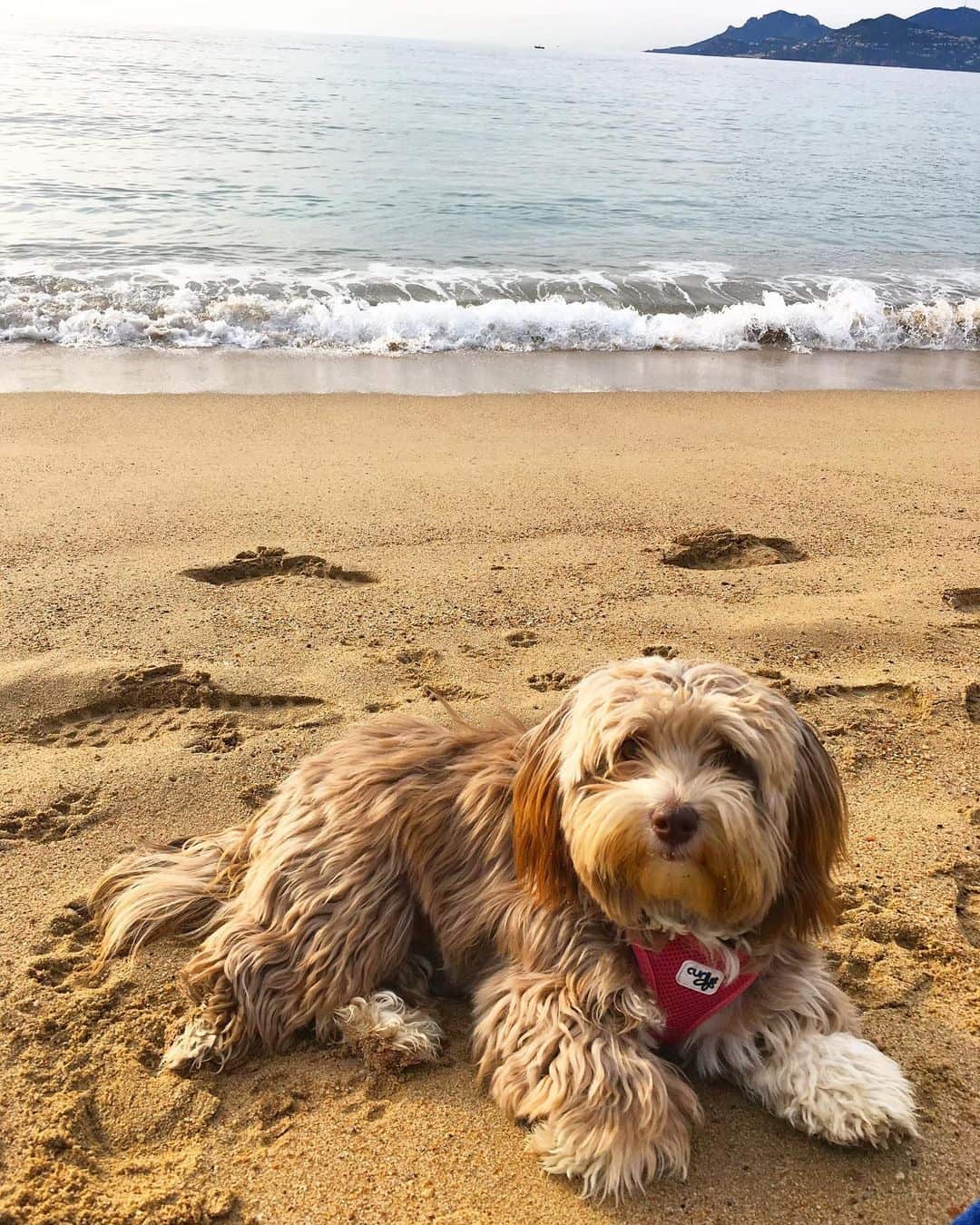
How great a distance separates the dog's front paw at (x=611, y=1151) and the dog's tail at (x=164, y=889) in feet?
4.29

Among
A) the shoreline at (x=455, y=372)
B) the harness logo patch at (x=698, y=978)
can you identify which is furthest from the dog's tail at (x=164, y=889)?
the shoreline at (x=455, y=372)

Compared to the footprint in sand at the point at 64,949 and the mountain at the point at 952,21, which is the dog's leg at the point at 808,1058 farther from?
the mountain at the point at 952,21

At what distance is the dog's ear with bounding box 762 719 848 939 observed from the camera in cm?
249

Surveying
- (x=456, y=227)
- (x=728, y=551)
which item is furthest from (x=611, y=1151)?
(x=456, y=227)

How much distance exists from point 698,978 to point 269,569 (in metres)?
3.56

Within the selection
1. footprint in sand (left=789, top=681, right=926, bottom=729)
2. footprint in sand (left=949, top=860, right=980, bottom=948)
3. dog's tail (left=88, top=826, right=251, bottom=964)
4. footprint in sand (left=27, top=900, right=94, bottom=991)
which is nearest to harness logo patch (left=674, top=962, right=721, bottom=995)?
footprint in sand (left=949, top=860, right=980, bottom=948)

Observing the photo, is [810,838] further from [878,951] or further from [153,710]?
[153,710]

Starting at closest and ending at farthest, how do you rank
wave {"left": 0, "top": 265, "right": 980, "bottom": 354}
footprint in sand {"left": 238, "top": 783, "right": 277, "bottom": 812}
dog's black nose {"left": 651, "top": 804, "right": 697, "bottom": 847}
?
dog's black nose {"left": 651, "top": 804, "right": 697, "bottom": 847}, footprint in sand {"left": 238, "top": 783, "right": 277, "bottom": 812}, wave {"left": 0, "top": 265, "right": 980, "bottom": 354}

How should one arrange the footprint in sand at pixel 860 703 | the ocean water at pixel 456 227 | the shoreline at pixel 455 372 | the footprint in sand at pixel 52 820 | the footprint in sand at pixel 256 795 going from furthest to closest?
the ocean water at pixel 456 227
the shoreline at pixel 455 372
the footprint in sand at pixel 860 703
the footprint in sand at pixel 256 795
the footprint in sand at pixel 52 820

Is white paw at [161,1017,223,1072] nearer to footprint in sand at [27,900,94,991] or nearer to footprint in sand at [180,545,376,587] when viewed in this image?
footprint in sand at [27,900,94,991]

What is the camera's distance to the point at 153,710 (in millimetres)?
4270

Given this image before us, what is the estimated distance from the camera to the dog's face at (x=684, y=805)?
7.54 feet

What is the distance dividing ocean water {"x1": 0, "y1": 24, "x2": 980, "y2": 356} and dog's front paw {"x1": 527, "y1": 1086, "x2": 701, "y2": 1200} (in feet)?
30.2

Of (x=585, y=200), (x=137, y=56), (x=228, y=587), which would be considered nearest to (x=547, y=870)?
(x=228, y=587)
